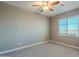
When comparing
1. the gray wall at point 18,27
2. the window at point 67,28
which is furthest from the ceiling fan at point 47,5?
the window at point 67,28

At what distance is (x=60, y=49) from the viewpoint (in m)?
Answer: 2.42

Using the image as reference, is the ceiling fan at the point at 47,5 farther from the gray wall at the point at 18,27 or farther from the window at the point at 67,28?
the window at the point at 67,28

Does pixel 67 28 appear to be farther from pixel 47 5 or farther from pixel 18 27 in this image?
pixel 18 27

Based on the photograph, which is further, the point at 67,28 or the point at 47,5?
the point at 47,5

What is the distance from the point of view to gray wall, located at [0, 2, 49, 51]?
2.42 metres

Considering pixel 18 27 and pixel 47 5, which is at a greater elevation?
pixel 47 5

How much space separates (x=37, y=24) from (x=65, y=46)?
1069 millimetres

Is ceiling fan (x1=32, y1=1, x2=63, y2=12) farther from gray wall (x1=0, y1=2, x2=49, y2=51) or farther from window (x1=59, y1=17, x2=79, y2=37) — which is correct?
window (x1=59, y1=17, x2=79, y2=37)

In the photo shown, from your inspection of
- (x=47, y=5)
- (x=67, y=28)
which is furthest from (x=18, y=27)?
(x=67, y=28)

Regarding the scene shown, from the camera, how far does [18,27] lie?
8.52 feet

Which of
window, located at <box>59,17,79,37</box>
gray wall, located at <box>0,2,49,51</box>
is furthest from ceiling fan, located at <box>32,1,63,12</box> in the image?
window, located at <box>59,17,79,37</box>

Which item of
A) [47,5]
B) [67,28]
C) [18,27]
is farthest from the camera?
[18,27]

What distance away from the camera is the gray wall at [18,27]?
7.93 ft

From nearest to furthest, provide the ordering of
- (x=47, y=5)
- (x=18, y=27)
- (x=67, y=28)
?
1. (x=67, y=28)
2. (x=47, y=5)
3. (x=18, y=27)
